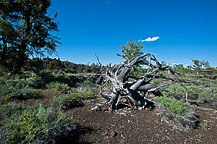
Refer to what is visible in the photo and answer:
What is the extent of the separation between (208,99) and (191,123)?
344 centimetres

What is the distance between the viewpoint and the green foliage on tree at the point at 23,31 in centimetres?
807

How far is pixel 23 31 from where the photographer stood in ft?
29.2

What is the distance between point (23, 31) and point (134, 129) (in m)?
A: 11.3

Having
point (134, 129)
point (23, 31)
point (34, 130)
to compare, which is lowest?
point (134, 129)

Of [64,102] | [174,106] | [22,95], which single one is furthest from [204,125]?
[22,95]

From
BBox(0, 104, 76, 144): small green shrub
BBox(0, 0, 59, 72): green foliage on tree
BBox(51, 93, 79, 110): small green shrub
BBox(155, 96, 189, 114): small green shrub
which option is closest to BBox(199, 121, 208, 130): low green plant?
BBox(155, 96, 189, 114): small green shrub

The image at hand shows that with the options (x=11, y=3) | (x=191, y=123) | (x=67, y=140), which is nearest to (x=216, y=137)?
(x=191, y=123)

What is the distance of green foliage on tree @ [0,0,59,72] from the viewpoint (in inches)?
318

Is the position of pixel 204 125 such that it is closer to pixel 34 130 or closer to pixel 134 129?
pixel 134 129

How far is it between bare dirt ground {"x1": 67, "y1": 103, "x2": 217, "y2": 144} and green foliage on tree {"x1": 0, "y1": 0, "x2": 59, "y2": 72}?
8.09 m

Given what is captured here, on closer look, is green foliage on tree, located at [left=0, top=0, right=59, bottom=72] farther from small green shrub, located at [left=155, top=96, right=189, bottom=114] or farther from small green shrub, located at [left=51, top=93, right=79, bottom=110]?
small green shrub, located at [left=155, top=96, right=189, bottom=114]

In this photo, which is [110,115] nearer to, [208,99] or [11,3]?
[208,99]

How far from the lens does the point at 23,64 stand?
8.95m

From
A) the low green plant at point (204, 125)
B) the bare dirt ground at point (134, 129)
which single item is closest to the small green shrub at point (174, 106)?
the bare dirt ground at point (134, 129)
